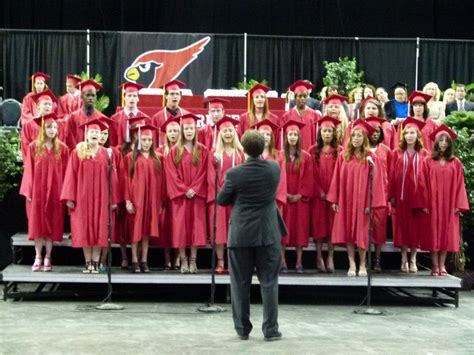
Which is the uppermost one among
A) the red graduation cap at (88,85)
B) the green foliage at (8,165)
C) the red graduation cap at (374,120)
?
the red graduation cap at (88,85)

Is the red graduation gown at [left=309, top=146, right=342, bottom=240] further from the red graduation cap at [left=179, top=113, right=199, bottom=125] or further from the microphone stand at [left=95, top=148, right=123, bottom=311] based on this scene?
the microphone stand at [left=95, top=148, right=123, bottom=311]

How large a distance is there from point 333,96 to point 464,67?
10.0 m

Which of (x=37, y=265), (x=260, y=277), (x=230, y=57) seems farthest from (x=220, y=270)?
(x=230, y=57)

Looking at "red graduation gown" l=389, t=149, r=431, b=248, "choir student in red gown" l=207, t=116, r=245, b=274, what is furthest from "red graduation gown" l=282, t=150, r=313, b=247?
"red graduation gown" l=389, t=149, r=431, b=248

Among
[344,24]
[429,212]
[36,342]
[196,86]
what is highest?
[344,24]

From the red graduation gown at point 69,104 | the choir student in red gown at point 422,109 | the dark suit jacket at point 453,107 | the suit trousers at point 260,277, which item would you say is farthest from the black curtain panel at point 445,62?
the suit trousers at point 260,277

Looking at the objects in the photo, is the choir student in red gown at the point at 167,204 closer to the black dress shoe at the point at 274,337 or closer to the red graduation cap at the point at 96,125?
the red graduation cap at the point at 96,125

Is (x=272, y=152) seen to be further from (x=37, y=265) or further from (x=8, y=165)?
(x=8, y=165)

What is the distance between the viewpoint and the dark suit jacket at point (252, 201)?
7902 mm

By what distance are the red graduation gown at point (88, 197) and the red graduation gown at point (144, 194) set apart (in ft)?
0.96

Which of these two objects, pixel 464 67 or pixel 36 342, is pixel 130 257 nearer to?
pixel 36 342

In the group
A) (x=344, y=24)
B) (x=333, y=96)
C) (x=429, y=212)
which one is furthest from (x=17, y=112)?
(x=344, y=24)

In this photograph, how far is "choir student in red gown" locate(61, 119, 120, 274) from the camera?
10312 mm

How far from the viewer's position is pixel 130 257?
11.1 m
